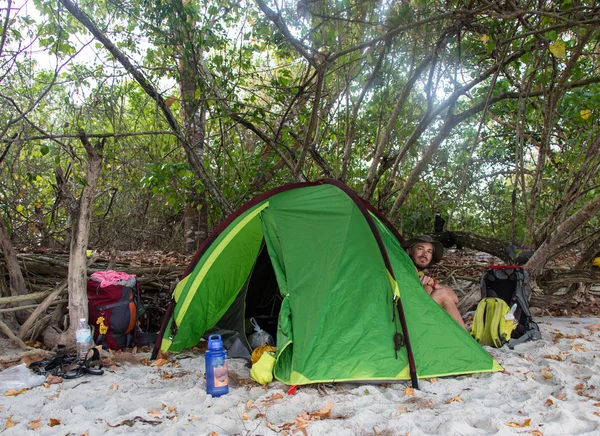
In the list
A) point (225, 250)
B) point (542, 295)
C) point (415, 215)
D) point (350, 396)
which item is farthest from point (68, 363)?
point (415, 215)

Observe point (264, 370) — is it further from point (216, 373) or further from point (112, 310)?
point (112, 310)

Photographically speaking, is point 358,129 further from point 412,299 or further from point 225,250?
point 412,299

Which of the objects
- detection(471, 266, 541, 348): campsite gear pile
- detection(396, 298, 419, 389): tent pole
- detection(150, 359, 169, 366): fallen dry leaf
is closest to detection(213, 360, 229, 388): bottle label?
detection(150, 359, 169, 366): fallen dry leaf

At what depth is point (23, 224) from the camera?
6.72 meters

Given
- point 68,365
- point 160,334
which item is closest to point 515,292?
point 160,334

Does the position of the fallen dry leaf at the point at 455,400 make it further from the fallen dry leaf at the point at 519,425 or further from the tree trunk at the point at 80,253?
the tree trunk at the point at 80,253

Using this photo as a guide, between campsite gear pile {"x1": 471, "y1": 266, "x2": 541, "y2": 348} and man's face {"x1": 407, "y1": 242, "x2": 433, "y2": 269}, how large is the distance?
56 centimetres

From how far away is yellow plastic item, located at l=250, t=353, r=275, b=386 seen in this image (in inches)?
120

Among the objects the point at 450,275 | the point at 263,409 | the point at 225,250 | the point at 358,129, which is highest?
the point at 358,129

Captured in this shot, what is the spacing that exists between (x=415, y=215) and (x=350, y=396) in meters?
6.65

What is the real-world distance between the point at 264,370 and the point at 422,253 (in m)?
1.67

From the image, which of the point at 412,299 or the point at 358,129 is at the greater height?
the point at 358,129

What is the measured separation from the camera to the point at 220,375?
9.42 ft

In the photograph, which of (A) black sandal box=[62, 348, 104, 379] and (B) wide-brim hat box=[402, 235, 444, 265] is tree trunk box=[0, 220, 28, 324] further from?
(B) wide-brim hat box=[402, 235, 444, 265]
